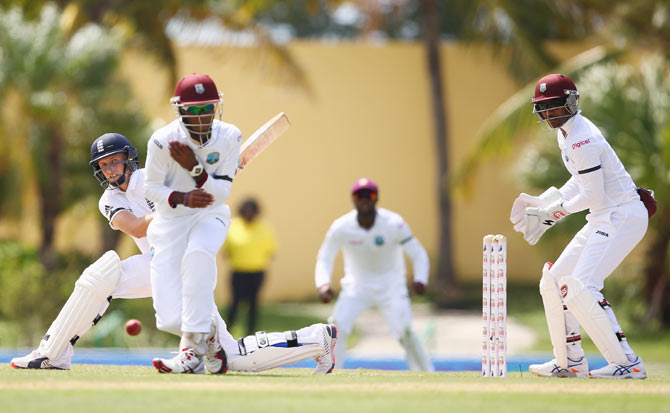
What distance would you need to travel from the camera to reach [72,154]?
15.2m

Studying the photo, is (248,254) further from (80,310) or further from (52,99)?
(80,310)

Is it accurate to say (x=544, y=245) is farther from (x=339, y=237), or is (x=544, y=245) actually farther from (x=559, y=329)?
(x=559, y=329)

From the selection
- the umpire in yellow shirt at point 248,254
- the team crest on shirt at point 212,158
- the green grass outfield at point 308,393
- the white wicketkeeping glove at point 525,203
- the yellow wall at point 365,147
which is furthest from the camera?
the yellow wall at point 365,147

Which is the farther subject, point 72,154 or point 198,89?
point 72,154

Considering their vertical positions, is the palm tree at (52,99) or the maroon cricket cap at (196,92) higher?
the palm tree at (52,99)

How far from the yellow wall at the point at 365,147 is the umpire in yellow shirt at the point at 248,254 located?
527 cm

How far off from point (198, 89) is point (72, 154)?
31.5 feet

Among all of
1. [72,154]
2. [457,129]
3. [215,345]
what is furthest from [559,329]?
[457,129]

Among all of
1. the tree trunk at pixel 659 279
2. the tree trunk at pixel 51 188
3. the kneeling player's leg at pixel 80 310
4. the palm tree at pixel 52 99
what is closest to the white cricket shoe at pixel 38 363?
the kneeling player's leg at pixel 80 310

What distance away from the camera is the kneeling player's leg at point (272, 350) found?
6.34m

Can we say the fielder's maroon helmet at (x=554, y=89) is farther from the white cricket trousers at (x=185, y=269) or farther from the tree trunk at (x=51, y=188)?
the tree trunk at (x=51, y=188)

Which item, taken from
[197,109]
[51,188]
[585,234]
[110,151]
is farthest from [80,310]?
[51,188]

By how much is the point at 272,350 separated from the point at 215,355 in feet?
1.14

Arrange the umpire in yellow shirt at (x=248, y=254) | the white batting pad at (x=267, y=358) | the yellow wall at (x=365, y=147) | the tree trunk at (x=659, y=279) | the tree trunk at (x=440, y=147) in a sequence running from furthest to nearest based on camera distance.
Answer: the yellow wall at (x=365, y=147), the tree trunk at (x=440, y=147), the tree trunk at (x=659, y=279), the umpire in yellow shirt at (x=248, y=254), the white batting pad at (x=267, y=358)
